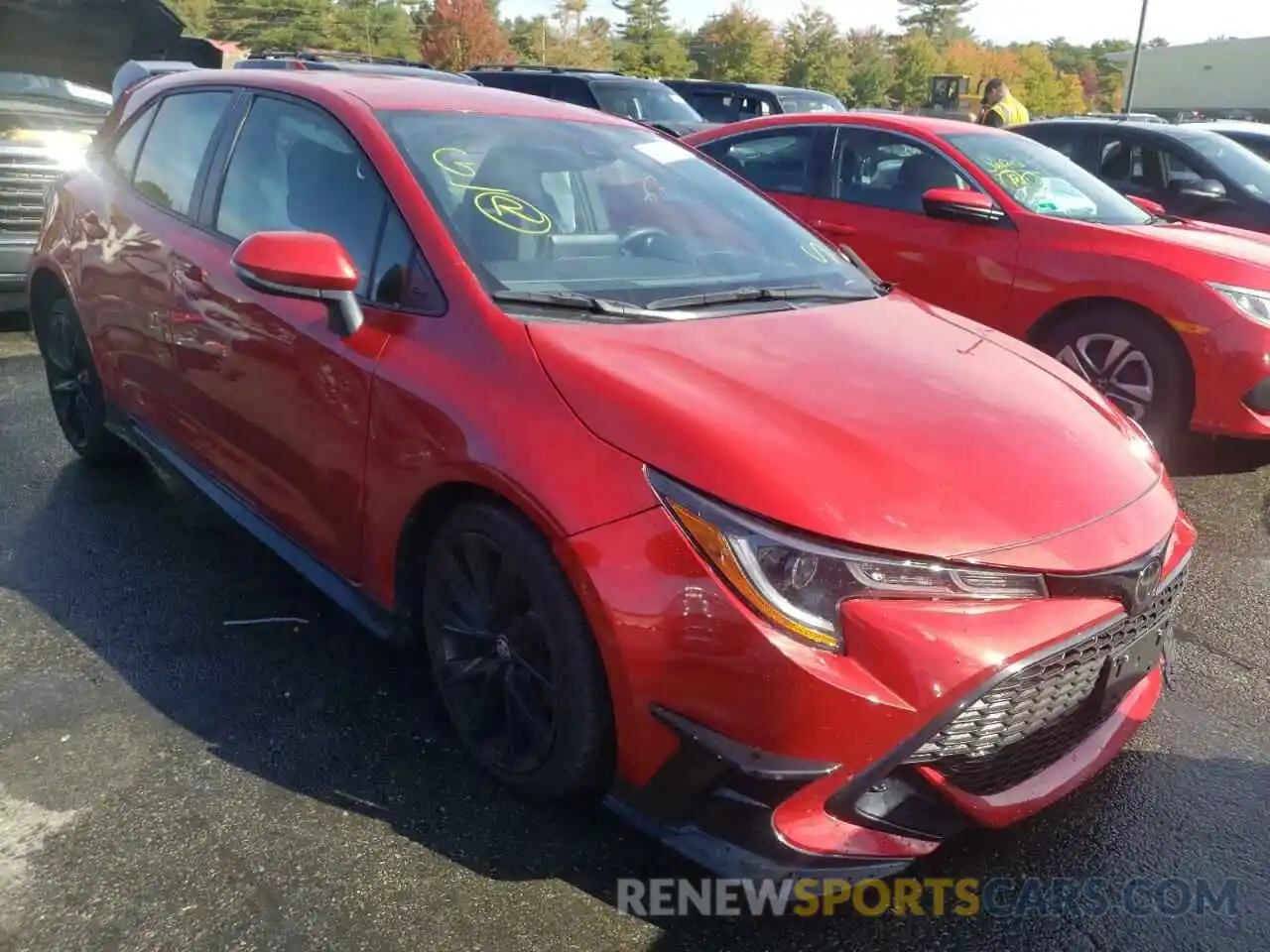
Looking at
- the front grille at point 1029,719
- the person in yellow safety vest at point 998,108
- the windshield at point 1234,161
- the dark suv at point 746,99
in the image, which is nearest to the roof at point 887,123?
the windshield at point 1234,161

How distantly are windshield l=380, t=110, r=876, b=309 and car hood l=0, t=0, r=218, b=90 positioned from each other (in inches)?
310

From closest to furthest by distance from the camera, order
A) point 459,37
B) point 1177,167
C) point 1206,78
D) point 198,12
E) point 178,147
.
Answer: point 178,147 → point 1177,167 → point 459,37 → point 198,12 → point 1206,78

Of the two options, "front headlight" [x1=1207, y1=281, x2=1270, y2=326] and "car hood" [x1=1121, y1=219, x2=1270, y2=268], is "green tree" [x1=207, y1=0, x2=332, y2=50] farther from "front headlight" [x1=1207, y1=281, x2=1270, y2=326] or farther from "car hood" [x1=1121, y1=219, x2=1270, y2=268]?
"front headlight" [x1=1207, y1=281, x2=1270, y2=326]

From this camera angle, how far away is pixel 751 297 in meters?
2.88

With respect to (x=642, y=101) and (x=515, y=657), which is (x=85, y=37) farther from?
(x=515, y=657)

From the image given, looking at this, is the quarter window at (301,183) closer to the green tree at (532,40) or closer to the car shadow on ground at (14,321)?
the car shadow on ground at (14,321)

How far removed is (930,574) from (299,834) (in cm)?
146

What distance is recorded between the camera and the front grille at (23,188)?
6.38 meters

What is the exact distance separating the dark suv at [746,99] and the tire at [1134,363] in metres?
10.1

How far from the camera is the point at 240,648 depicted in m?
3.15

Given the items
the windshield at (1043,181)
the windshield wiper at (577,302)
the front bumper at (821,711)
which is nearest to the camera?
the front bumper at (821,711)

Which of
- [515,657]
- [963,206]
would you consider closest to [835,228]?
[963,206]

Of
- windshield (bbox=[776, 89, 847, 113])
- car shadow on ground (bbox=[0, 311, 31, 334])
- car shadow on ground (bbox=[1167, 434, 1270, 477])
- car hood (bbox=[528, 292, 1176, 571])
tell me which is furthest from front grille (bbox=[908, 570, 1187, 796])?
windshield (bbox=[776, 89, 847, 113])

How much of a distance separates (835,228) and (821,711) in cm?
456
